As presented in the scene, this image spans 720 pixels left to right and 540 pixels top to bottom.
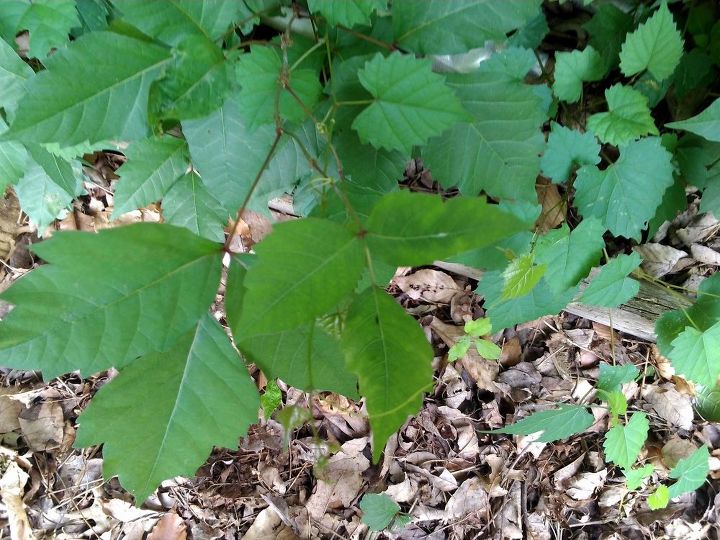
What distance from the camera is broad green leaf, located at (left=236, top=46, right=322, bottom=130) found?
0.99m

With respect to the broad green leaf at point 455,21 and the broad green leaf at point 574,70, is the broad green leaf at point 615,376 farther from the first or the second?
the broad green leaf at point 455,21

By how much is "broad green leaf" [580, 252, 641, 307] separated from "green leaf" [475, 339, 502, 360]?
1.67 feet

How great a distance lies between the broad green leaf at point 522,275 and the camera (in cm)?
136

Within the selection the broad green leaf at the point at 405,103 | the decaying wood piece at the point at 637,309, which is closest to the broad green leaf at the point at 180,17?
the broad green leaf at the point at 405,103

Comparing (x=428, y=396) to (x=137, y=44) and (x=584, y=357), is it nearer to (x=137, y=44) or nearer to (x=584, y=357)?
(x=584, y=357)

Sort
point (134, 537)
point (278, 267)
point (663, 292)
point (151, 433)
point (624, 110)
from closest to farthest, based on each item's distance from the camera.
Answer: point (278, 267) → point (151, 433) → point (624, 110) → point (663, 292) → point (134, 537)

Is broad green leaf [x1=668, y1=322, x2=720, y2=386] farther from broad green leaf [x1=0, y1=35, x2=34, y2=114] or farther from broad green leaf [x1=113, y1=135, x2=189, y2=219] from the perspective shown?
broad green leaf [x1=0, y1=35, x2=34, y2=114]

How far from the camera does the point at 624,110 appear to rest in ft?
4.48

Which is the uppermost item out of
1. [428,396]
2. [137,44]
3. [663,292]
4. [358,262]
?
[137,44]

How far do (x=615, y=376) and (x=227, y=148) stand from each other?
1.50 meters

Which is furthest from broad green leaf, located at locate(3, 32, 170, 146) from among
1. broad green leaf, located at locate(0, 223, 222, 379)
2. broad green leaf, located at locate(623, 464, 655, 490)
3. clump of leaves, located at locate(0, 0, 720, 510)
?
broad green leaf, located at locate(623, 464, 655, 490)

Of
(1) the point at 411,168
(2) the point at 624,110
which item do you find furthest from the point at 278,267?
(1) the point at 411,168

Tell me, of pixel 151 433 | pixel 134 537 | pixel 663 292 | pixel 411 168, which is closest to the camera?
pixel 151 433

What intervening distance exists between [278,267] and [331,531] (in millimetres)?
1738
